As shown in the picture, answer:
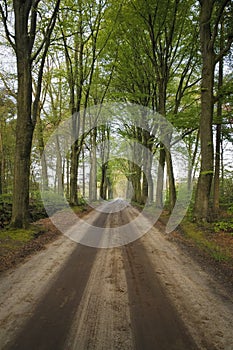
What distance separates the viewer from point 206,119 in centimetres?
1023

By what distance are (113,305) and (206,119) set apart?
29.5ft

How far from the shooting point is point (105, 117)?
83.7ft

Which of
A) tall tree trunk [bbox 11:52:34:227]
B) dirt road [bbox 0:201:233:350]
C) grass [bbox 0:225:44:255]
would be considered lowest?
dirt road [bbox 0:201:233:350]

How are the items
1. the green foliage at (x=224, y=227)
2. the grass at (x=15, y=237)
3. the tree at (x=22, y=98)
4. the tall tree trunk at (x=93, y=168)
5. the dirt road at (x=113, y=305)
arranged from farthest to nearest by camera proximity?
the tall tree trunk at (x=93, y=168) < the green foliage at (x=224, y=227) < the tree at (x=22, y=98) < the grass at (x=15, y=237) < the dirt road at (x=113, y=305)

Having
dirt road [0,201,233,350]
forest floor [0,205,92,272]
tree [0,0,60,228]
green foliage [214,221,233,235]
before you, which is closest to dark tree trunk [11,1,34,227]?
tree [0,0,60,228]

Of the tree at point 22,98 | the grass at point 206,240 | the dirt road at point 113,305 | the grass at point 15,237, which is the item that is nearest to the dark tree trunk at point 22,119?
the tree at point 22,98

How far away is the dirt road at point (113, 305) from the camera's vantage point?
2.83m

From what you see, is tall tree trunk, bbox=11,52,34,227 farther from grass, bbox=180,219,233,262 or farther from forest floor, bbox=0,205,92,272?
grass, bbox=180,219,233,262

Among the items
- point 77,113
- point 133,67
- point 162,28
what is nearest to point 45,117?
point 77,113

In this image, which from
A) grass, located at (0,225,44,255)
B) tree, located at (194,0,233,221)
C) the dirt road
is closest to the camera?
the dirt road

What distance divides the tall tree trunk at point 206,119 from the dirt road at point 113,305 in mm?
4629

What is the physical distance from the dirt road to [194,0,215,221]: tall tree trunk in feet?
15.2

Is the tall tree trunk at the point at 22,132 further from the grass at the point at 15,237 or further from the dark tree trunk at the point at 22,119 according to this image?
the grass at the point at 15,237

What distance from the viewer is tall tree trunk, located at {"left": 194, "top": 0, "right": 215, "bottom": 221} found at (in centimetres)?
999
